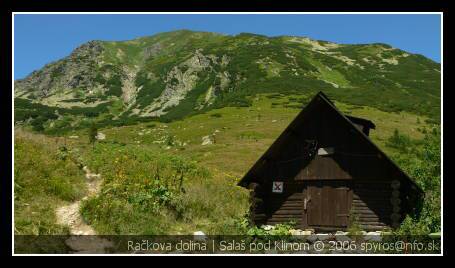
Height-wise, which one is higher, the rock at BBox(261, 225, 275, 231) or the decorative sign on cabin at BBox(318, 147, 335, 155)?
the decorative sign on cabin at BBox(318, 147, 335, 155)

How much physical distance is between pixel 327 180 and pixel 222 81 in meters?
94.9

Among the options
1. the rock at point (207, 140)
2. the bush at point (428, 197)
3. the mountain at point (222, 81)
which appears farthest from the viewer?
the mountain at point (222, 81)

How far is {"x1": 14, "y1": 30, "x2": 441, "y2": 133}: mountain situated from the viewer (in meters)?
92.0

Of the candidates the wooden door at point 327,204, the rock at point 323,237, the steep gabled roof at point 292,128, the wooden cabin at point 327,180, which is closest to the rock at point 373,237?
the wooden cabin at point 327,180

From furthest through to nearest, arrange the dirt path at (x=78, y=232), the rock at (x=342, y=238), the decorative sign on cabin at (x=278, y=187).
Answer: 1. the decorative sign on cabin at (x=278, y=187)
2. the rock at (x=342, y=238)
3. the dirt path at (x=78, y=232)

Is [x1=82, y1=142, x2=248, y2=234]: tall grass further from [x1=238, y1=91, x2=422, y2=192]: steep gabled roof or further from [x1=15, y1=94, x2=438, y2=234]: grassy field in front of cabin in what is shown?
[x1=238, y1=91, x2=422, y2=192]: steep gabled roof

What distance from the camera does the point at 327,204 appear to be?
18.6m

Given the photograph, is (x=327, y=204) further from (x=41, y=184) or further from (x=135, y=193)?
(x=41, y=184)

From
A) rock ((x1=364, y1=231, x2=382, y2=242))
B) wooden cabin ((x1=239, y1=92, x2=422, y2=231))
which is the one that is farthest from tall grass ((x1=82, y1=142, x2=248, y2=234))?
rock ((x1=364, y1=231, x2=382, y2=242))

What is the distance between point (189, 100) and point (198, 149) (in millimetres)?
60246

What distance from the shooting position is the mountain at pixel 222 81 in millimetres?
92031

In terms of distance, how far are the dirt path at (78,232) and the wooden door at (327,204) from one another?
7.56 m

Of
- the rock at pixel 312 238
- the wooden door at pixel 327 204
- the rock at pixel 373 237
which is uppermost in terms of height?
the wooden door at pixel 327 204

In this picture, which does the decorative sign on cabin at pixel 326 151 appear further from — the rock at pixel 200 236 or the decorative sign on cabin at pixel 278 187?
the rock at pixel 200 236
